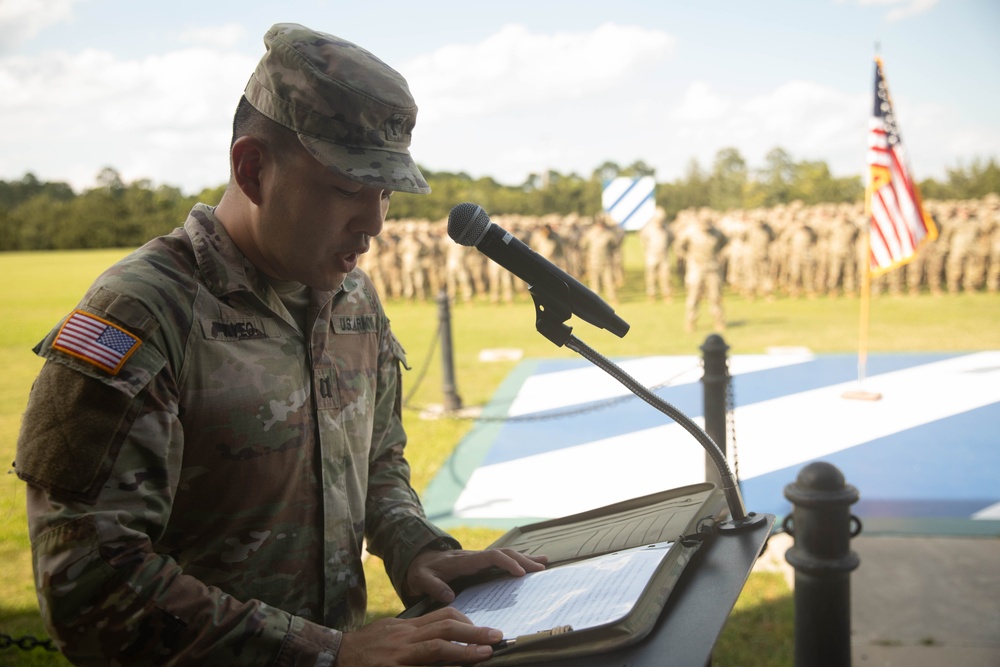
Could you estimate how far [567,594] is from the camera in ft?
4.29

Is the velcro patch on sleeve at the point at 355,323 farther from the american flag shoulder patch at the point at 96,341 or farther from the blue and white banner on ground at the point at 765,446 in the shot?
the blue and white banner on ground at the point at 765,446

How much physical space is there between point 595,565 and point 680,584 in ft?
0.64

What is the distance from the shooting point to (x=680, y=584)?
126 cm

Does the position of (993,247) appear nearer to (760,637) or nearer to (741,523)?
(760,637)

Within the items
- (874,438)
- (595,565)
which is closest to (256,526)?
(595,565)

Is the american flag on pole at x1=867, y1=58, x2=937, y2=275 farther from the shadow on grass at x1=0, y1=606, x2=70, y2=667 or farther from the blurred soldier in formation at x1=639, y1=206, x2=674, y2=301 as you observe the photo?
the blurred soldier in formation at x1=639, y1=206, x2=674, y2=301

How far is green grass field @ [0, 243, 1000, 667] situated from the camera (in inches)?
162

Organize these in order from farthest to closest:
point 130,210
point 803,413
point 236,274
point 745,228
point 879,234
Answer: point 130,210
point 745,228
point 879,234
point 803,413
point 236,274

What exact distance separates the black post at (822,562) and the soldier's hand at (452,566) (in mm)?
1488

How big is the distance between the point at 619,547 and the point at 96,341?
0.93 meters

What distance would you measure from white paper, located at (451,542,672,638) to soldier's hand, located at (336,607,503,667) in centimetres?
5

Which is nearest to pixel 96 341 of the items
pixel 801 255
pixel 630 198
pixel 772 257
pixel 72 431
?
pixel 72 431

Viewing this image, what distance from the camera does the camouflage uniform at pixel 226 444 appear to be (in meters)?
1.20

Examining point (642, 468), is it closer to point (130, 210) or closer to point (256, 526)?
point (256, 526)
